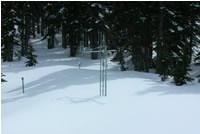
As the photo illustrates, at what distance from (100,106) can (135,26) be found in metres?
13.3

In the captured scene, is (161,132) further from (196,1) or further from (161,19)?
(196,1)

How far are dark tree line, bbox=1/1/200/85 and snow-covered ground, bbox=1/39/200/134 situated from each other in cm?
263

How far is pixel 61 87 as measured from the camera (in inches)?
752

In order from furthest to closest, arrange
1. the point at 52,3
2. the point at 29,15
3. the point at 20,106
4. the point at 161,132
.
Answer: the point at 29,15
the point at 52,3
the point at 20,106
the point at 161,132

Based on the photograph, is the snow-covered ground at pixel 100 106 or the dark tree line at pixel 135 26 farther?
the dark tree line at pixel 135 26

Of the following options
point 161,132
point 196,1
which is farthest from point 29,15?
point 161,132

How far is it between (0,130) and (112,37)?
19511 millimetres

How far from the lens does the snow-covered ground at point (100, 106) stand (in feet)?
41.1

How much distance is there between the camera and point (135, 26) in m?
27.2

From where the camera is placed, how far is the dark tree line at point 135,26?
24828 millimetres

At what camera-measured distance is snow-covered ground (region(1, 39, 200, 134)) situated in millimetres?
12518

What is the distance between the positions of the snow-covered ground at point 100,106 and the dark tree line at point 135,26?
2630 millimetres

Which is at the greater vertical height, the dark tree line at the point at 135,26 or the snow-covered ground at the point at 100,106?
the dark tree line at the point at 135,26

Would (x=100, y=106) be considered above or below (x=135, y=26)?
below
